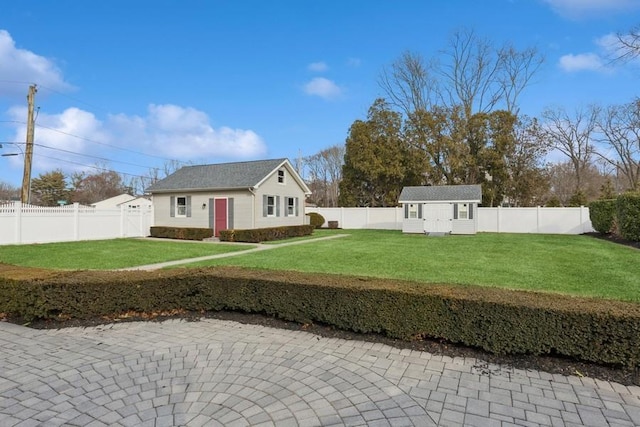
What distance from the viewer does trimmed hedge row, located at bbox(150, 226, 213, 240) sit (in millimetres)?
18406

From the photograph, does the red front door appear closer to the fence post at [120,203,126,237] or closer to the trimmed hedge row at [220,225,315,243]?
the trimmed hedge row at [220,225,315,243]

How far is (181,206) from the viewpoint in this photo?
20625 mm

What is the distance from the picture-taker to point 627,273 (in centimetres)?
834

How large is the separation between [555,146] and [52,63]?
115 ft

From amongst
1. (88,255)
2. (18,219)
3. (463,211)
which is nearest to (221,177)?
(18,219)

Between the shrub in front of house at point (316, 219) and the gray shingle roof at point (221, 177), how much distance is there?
7092 millimetres

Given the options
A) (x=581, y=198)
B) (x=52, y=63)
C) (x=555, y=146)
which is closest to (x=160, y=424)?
(x=52, y=63)

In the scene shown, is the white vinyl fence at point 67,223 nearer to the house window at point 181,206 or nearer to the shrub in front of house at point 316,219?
the house window at point 181,206

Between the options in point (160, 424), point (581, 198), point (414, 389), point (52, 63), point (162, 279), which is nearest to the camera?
point (160, 424)

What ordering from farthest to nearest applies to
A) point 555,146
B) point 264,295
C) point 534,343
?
point 555,146 → point 264,295 → point 534,343

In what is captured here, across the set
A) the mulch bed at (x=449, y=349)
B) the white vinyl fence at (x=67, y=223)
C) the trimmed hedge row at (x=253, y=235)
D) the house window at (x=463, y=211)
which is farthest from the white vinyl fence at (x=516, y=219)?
the mulch bed at (x=449, y=349)

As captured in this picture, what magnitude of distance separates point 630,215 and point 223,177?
18.7m

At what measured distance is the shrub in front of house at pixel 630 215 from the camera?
1384cm

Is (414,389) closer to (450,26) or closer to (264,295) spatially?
(264,295)
